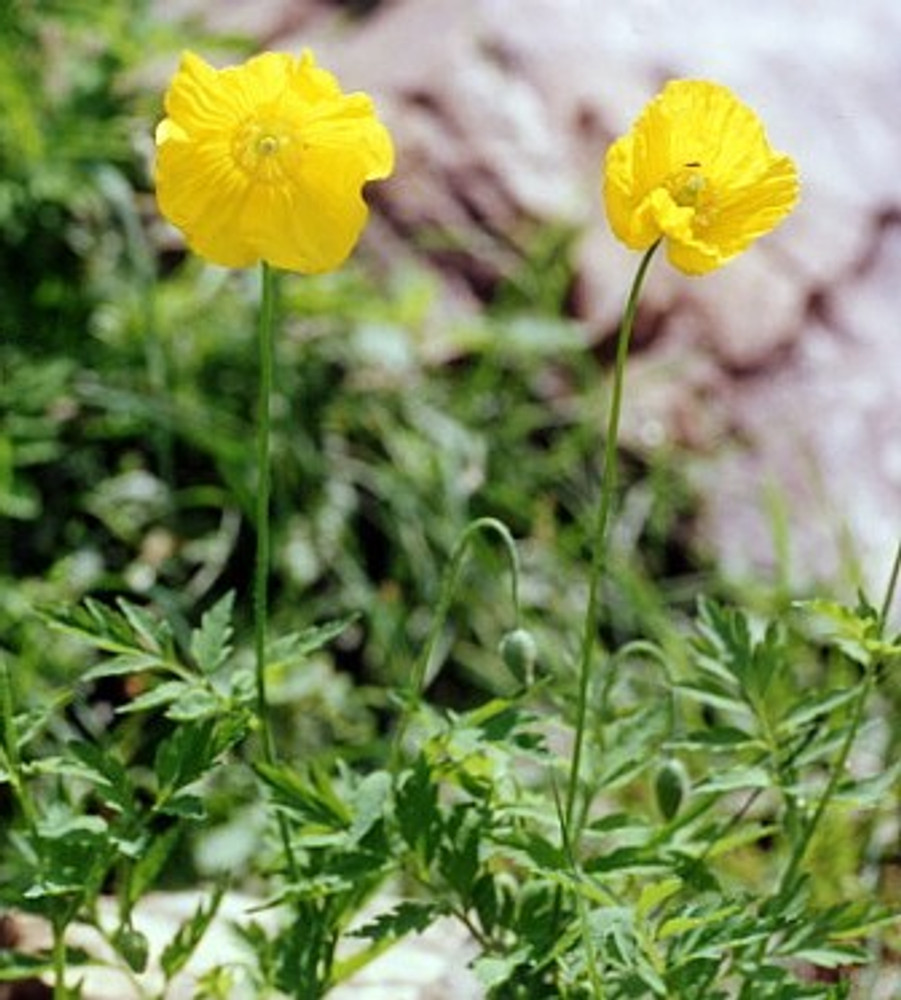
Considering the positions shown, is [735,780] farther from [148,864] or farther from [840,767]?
[148,864]

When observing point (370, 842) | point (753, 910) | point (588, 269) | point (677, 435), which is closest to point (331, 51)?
point (588, 269)

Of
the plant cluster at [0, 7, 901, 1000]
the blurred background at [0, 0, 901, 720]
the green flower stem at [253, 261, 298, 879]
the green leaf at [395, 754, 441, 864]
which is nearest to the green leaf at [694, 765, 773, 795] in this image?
the plant cluster at [0, 7, 901, 1000]

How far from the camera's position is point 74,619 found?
2.12 m

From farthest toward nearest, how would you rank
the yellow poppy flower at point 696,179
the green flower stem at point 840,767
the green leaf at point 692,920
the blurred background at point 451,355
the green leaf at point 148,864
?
the blurred background at point 451,355
the green leaf at point 148,864
the green flower stem at point 840,767
the green leaf at point 692,920
the yellow poppy flower at point 696,179

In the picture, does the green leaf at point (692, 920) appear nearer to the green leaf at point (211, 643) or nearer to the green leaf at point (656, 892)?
the green leaf at point (656, 892)

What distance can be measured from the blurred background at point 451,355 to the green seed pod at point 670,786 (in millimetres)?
1200

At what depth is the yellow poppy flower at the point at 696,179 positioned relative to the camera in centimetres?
188

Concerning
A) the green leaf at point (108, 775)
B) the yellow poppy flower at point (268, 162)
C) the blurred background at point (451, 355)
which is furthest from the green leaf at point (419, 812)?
the blurred background at point (451, 355)

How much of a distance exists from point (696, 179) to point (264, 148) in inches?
12.5

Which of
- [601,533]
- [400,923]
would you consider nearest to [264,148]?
[601,533]

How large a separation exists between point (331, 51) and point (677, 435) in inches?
35.1

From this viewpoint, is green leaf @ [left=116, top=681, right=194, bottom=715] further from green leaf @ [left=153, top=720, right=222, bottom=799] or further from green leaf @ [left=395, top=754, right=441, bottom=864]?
green leaf @ [left=395, top=754, right=441, bottom=864]

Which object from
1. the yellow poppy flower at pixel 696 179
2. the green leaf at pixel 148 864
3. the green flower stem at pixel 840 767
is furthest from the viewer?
the green leaf at pixel 148 864

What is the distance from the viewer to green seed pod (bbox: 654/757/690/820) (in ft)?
7.55
